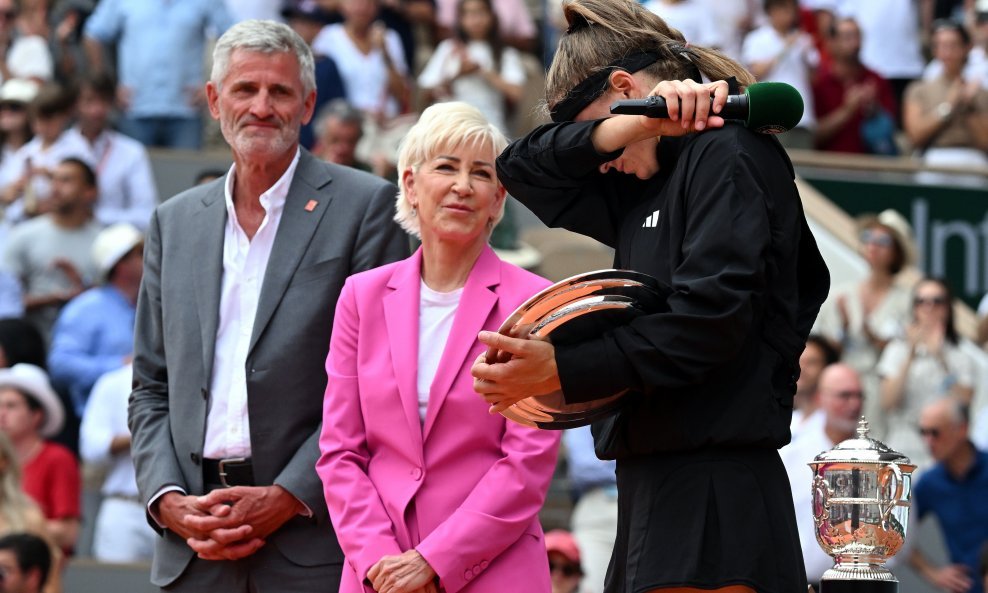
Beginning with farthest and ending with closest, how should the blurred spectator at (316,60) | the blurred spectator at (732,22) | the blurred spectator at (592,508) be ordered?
the blurred spectator at (732,22) → the blurred spectator at (316,60) → the blurred spectator at (592,508)

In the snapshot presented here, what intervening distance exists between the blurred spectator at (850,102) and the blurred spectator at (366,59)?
3199 millimetres

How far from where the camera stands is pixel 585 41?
377 cm

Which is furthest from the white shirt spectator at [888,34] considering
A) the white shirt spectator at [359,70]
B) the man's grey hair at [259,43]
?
the man's grey hair at [259,43]

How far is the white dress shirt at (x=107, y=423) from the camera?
834cm

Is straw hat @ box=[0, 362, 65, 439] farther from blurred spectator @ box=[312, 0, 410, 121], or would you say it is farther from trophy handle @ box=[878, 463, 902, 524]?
trophy handle @ box=[878, 463, 902, 524]

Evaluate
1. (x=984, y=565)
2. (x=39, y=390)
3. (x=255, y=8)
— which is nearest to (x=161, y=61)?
(x=255, y=8)

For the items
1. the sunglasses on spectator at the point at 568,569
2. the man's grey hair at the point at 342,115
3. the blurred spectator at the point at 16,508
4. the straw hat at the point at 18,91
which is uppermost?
the straw hat at the point at 18,91

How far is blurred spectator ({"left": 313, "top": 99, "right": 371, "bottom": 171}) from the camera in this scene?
965 cm

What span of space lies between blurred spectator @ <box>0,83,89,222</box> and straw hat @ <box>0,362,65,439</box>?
249cm

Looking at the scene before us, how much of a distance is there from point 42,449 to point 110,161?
3.18m

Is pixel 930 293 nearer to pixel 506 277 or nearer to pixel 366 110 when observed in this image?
pixel 366 110

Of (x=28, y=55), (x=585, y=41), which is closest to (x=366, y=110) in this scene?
(x=28, y=55)

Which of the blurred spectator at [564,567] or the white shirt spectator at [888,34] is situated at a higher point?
the white shirt spectator at [888,34]

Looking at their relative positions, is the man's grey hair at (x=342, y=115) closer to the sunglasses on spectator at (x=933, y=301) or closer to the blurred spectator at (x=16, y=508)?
the blurred spectator at (x=16, y=508)
